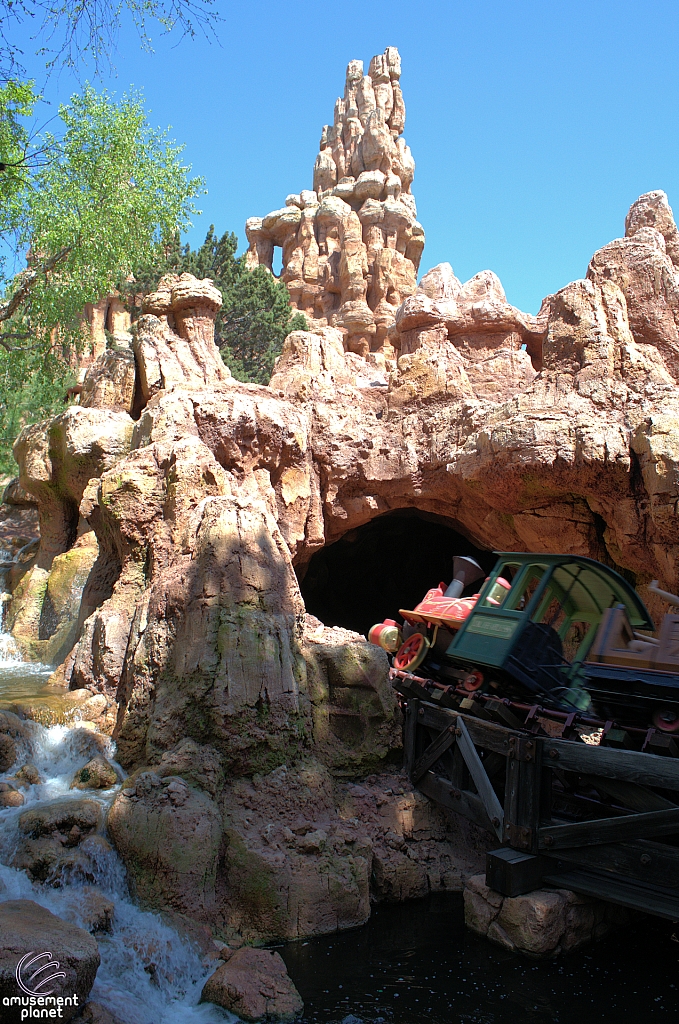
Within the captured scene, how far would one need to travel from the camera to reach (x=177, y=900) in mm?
6008

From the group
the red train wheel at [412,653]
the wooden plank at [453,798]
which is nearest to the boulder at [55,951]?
the wooden plank at [453,798]

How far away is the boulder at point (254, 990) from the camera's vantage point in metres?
5.20

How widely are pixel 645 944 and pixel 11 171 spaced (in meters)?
10.0

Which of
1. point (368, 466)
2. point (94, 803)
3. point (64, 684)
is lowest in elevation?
point (94, 803)

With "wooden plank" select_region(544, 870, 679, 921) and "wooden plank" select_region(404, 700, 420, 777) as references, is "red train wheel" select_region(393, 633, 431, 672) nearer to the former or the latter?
"wooden plank" select_region(404, 700, 420, 777)

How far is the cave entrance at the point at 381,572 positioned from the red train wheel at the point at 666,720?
1037 cm

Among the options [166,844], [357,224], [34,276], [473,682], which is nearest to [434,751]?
[473,682]

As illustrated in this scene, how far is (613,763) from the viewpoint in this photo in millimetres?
6266

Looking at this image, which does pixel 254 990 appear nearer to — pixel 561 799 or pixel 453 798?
pixel 453 798

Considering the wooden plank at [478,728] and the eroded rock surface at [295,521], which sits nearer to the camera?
the eroded rock surface at [295,521]

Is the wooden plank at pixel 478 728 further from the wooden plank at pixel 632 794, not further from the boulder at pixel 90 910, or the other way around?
the boulder at pixel 90 910

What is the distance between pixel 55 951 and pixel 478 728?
440cm

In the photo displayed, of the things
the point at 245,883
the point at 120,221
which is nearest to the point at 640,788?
the point at 245,883

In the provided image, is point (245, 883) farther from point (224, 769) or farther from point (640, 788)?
point (640, 788)
